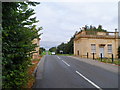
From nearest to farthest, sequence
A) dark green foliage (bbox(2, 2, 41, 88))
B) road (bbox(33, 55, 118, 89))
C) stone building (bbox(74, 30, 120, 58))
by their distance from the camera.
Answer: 1. dark green foliage (bbox(2, 2, 41, 88))
2. road (bbox(33, 55, 118, 89))
3. stone building (bbox(74, 30, 120, 58))

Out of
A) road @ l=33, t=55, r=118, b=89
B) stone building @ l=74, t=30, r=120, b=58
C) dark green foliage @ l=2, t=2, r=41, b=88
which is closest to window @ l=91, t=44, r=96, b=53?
stone building @ l=74, t=30, r=120, b=58

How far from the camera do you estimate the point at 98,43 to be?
28.4m

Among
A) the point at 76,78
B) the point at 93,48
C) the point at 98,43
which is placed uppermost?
the point at 98,43

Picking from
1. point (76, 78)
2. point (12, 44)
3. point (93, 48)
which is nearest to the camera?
point (12, 44)

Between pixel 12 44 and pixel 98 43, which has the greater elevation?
pixel 98 43

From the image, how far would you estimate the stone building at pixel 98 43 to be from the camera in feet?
91.3

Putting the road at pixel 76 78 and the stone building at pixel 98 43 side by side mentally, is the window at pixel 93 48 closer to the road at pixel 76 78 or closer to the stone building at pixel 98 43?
the stone building at pixel 98 43

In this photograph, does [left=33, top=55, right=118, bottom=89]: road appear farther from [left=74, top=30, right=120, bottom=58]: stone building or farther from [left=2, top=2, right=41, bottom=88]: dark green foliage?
[left=74, top=30, right=120, bottom=58]: stone building

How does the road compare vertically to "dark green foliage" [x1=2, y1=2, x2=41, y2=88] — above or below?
below

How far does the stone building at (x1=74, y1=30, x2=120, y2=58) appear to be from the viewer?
2782cm

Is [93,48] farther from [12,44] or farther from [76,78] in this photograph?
[12,44]

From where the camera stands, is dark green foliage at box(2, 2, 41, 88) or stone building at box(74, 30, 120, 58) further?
stone building at box(74, 30, 120, 58)

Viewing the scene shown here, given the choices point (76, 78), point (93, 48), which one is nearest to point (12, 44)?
point (76, 78)

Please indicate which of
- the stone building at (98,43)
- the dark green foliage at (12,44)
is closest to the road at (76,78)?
the dark green foliage at (12,44)
